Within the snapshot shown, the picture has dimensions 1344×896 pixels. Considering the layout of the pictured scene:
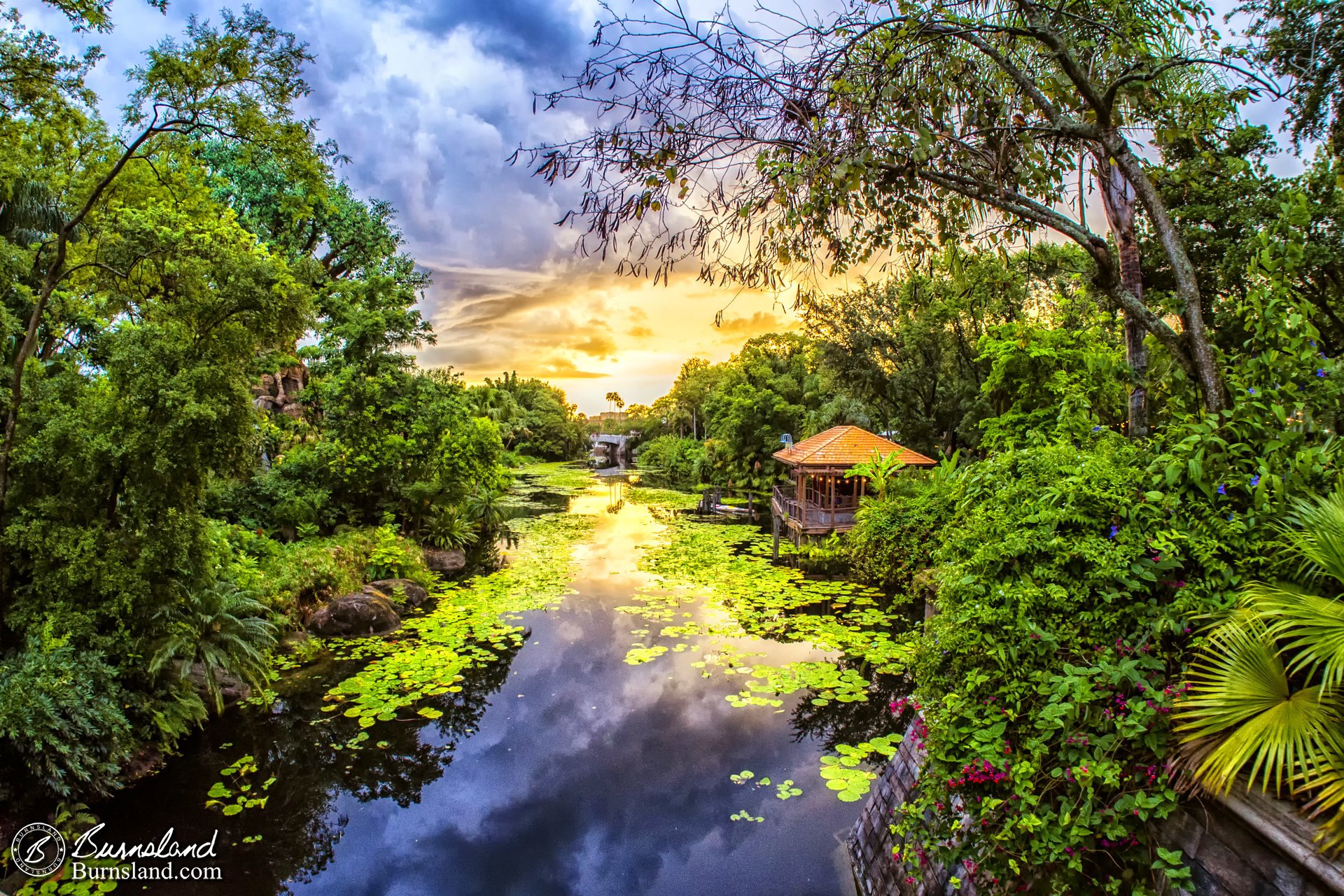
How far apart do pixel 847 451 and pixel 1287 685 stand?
14.4 metres

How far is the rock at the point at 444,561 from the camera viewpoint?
563 inches

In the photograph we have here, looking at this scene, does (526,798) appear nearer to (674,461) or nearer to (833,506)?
(833,506)

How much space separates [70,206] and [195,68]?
4029 millimetres

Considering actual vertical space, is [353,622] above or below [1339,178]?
below

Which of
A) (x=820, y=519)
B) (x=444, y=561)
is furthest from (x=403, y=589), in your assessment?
(x=820, y=519)

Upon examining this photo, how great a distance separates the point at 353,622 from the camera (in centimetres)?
978

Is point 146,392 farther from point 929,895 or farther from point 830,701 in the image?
point 830,701

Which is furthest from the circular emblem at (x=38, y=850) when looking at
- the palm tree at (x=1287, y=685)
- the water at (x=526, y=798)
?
the palm tree at (x=1287, y=685)

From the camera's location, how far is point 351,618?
9.79 m

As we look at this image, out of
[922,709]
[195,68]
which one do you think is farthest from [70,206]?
[922,709]

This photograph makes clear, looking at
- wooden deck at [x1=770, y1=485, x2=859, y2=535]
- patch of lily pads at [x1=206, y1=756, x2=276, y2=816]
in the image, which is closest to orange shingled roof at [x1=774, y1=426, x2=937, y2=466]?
wooden deck at [x1=770, y1=485, x2=859, y2=535]

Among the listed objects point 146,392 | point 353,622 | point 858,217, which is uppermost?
point 858,217

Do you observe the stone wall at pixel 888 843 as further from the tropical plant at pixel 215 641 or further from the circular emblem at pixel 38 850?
the tropical plant at pixel 215 641

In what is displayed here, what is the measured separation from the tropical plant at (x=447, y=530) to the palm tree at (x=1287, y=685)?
1531cm
